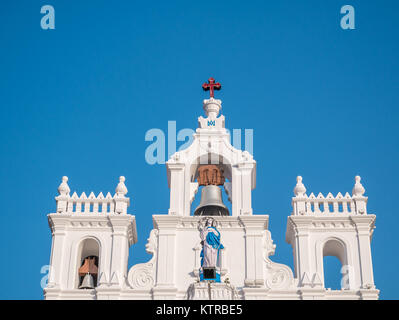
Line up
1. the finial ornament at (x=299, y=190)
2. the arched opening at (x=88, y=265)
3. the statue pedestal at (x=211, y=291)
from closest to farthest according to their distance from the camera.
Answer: the statue pedestal at (x=211, y=291)
the arched opening at (x=88, y=265)
the finial ornament at (x=299, y=190)

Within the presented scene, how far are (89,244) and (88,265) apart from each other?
3.08ft

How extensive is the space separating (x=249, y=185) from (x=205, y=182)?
226cm

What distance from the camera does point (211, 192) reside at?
38.9 m

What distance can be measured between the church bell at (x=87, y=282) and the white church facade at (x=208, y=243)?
48 millimetres

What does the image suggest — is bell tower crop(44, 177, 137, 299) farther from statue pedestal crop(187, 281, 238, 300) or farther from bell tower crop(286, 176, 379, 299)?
bell tower crop(286, 176, 379, 299)

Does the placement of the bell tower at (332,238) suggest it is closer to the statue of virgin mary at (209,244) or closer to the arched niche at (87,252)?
the statue of virgin mary at (209,244)

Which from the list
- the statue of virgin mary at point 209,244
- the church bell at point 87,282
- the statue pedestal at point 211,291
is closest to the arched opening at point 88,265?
the church bell at point 87,282

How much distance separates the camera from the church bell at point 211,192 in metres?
38.4

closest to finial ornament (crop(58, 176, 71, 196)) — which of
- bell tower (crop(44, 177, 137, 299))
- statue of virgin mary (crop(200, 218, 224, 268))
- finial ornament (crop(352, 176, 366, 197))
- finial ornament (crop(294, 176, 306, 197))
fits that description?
bell tower (crop(44, 177, 137, 299))

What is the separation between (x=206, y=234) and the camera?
35.1 m

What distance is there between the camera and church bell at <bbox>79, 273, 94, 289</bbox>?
3659cm

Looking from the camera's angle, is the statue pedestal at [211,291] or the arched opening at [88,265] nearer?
the statue pedestal at [211,291]

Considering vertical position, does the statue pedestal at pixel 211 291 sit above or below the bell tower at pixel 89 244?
below
